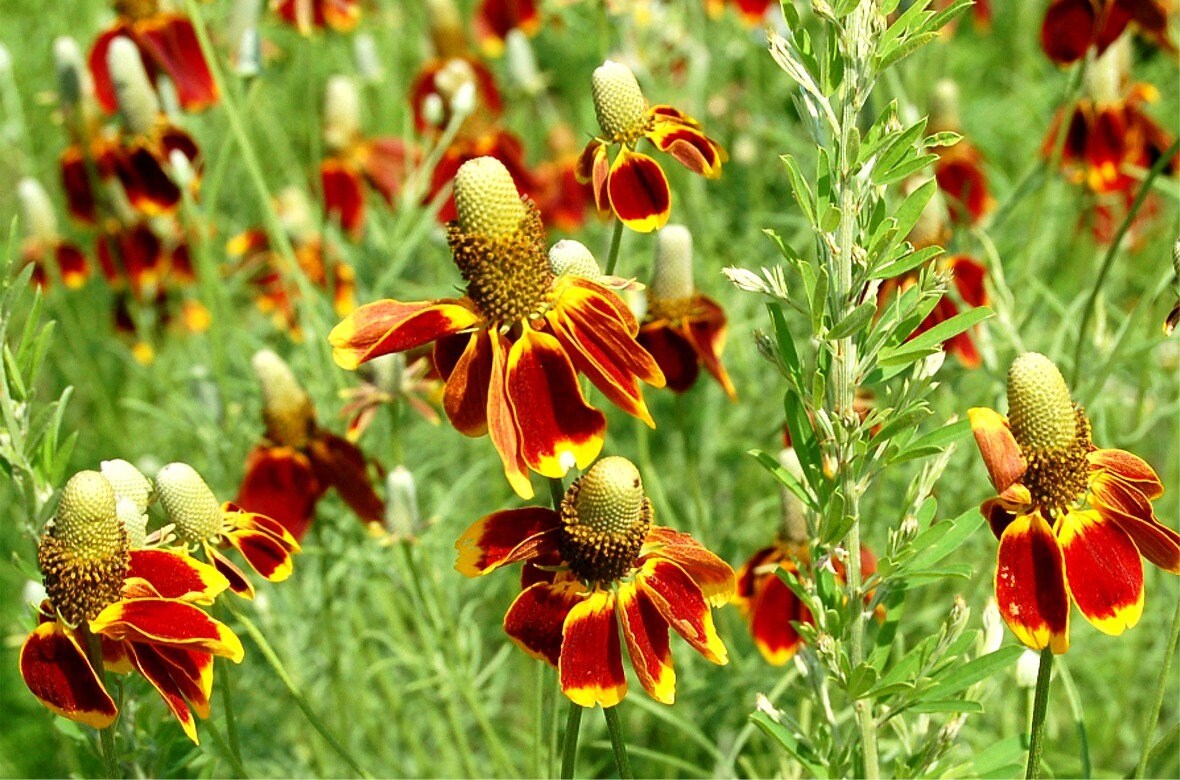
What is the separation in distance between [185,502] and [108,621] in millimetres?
250

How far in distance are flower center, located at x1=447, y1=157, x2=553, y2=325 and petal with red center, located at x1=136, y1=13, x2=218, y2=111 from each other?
1.58 metres

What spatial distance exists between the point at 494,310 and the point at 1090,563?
573 millimetres

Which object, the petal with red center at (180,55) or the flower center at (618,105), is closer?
the flower center at (618,105)

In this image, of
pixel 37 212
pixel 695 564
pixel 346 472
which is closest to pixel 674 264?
pixel 346 472

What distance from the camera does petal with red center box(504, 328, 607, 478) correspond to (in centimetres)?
121

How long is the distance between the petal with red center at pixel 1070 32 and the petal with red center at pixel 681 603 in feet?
4.75

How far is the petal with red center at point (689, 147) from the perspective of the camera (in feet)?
4.81

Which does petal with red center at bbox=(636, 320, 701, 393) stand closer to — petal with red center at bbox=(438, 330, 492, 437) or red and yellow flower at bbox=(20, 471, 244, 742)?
petal with red center at bbox=(438, 330, 492, 437)

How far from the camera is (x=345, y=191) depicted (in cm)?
336

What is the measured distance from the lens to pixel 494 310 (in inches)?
50.9

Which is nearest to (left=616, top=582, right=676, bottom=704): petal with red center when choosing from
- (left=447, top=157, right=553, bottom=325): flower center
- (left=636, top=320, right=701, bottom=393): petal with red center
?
(left=447, top=157, right=553, bottom=325): flower center

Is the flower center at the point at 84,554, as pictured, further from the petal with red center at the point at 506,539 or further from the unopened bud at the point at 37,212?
the unopened bud at the point at 37,212

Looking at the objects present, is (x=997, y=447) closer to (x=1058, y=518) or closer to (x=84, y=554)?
(x=1058, y=518)

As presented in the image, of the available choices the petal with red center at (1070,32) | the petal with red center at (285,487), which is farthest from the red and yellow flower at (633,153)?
the petal with red center at (1070,32)
